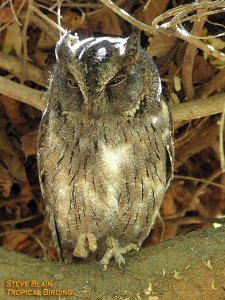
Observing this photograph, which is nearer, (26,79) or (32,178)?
(26,79)

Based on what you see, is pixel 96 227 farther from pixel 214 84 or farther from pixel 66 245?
pixel 214 84

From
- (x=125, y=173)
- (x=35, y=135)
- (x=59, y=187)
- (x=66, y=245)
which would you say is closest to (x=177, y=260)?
(x=125, y=173)

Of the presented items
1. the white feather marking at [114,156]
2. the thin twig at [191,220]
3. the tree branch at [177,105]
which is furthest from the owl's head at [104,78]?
the thin twig at [191,220]

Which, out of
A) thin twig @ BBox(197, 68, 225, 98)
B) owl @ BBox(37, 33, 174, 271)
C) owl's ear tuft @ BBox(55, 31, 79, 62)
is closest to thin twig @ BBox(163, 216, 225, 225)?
owl @ BBox(37, 33, 174, 271)

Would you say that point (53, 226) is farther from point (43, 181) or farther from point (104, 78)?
point (104, 78)

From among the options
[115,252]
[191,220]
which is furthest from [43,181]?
[191,220]
